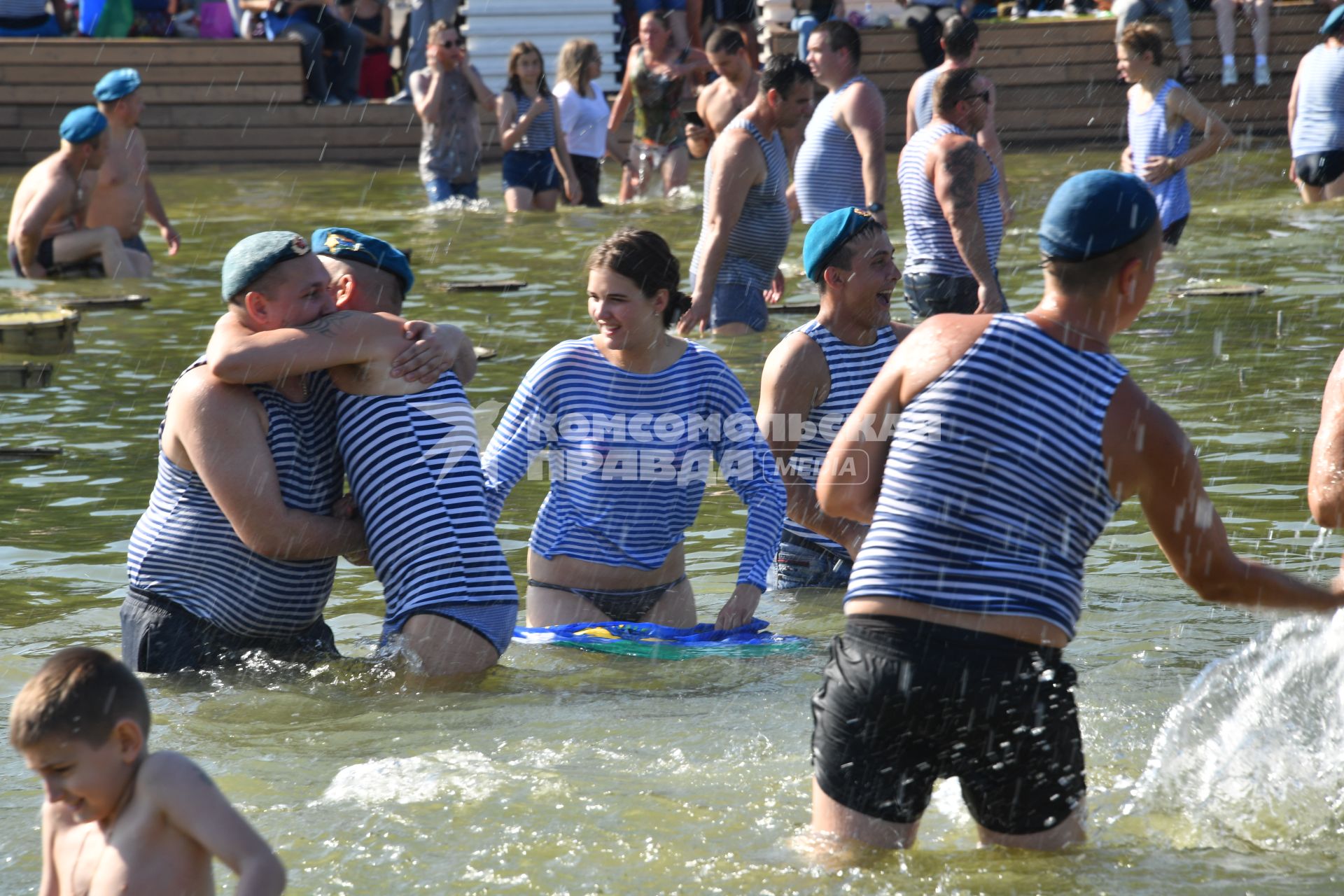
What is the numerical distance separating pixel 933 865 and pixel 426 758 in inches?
59.3

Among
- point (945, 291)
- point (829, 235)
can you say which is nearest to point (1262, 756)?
point (829, 235)

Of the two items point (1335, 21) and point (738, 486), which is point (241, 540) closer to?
point (738, 486)

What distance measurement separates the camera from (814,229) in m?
5.72

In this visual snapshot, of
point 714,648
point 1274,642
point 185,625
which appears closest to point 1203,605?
point 1274,642

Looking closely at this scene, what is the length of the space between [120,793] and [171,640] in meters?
2.04

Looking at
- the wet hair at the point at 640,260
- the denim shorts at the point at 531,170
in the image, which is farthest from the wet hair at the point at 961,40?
the denim shorts at the point at 531,170

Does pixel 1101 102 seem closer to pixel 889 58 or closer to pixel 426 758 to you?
pixel 889 58

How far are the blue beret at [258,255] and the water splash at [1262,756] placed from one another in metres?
2.63

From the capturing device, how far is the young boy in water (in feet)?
9.27

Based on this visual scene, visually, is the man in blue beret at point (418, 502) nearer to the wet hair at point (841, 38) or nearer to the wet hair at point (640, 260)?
the wet hair at point (640, 260)

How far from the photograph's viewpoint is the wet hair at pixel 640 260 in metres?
5.26

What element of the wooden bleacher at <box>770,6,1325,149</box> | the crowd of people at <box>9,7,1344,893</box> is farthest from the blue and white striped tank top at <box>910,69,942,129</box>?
the wooden bleacher at <box>770,6,1325,149</box>

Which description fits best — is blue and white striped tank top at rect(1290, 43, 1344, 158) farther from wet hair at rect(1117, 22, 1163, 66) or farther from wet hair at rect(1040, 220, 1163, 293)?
wet hair at rect(1040, 220, 1163, 293)

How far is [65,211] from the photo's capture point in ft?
42.3
